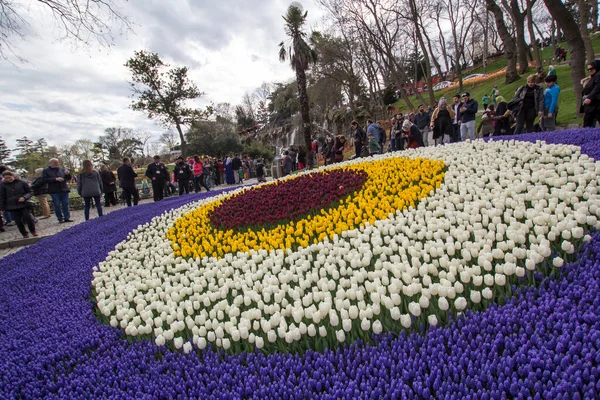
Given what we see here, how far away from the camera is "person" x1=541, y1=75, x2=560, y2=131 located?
26.6ft

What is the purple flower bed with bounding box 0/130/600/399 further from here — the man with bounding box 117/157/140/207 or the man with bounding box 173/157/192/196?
the man with bounding box 173/157/192/196

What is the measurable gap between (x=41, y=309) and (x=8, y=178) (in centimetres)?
774

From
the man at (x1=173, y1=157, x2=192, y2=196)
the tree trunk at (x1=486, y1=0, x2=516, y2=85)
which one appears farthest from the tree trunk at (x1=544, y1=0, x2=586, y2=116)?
the man at (x1=173, y1=157, x2=192, y2=196)

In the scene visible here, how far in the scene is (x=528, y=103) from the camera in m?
9.07

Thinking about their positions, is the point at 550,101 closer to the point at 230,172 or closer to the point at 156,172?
the point at 156,172

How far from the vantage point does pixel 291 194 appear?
6.44m

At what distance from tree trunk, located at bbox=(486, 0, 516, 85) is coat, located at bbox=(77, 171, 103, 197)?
895 inches

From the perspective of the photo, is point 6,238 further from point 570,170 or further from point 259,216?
point 570,170

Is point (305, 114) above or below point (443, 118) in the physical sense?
above

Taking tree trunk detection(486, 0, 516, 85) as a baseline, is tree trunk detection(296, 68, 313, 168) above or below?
below

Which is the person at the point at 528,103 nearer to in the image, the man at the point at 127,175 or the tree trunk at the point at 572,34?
the tree trunk at the point at 572,34

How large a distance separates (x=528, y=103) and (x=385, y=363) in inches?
383

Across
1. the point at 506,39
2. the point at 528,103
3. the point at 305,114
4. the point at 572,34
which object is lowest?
the point at 528,103

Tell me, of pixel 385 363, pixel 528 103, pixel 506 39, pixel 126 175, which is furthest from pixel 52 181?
pixel 506 39
